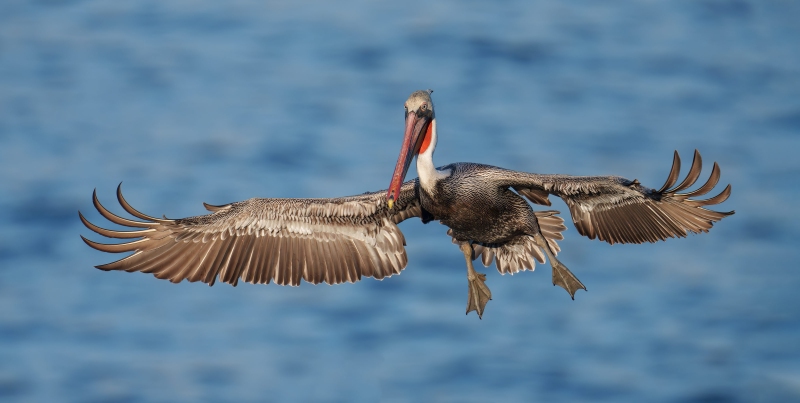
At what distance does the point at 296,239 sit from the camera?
37.9 ft

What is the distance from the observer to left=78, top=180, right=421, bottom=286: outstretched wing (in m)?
11.3

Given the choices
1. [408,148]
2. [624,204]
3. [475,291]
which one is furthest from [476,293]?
[408,148]

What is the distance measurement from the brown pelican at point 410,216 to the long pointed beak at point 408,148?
1 centimetres

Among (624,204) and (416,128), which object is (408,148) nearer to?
(416,128)

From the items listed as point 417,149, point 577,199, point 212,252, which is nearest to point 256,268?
point 212,252

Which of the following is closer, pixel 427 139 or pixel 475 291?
pixel 427 139

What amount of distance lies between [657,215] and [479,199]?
1.91 metres

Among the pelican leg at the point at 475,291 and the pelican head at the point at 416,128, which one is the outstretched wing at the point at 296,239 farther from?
the pelican leg at the point at 475,291

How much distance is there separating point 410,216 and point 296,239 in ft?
3.81

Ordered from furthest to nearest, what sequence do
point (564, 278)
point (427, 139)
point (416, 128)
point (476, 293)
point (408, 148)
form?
1. point (476, 293)
2. point (564, 278)
3. point (427, 139)
4. point (416, 128)
5. point (408, 148)

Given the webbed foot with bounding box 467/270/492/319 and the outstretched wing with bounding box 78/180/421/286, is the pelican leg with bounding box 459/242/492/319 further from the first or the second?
the outstretched wing with bounding box 78/180/421/286

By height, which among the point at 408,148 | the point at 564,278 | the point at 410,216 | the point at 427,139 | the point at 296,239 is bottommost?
the point at 564,278

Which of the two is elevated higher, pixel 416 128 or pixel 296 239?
pixel 416 128

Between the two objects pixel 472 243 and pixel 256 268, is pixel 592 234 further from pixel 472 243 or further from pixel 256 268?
pixel 256 268
